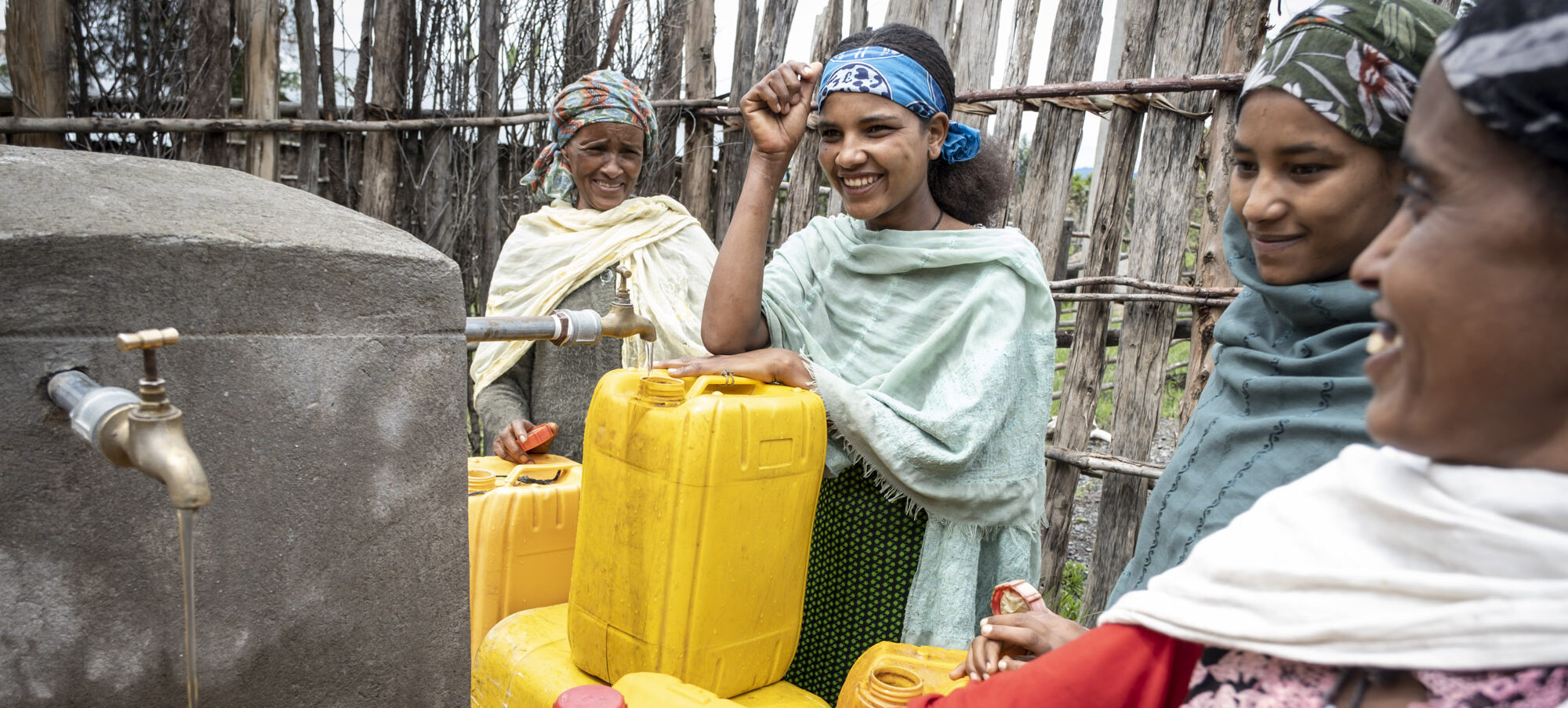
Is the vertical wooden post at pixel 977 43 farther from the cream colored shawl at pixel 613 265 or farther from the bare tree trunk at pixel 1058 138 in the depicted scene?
the cream colored shawl at pixel 613 265

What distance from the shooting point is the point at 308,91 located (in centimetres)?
385

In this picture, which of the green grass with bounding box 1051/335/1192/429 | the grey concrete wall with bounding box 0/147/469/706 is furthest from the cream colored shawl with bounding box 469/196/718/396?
the green grass with bounding box 1051/335/1192/429

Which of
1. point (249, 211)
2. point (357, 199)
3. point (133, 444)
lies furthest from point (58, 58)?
point (133, 444)

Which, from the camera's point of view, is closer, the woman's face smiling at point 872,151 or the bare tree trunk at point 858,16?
the woman's face smiling at point 872,151

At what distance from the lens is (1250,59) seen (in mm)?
2463

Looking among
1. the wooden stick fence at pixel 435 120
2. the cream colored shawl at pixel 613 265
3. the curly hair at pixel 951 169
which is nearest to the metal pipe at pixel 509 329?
the curly hair at pixel 951 169

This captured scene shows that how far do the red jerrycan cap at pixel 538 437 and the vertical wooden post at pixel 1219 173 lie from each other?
1.72m

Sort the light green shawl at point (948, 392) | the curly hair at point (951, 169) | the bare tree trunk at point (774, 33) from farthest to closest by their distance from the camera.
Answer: the bare tree trunk at point (774, 33)
the curly hair at point (951, 169)
the light green shawl at point (948, 392)

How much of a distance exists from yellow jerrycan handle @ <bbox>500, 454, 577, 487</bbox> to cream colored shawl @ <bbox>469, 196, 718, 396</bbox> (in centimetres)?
45

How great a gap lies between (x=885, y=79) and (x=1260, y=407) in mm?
995

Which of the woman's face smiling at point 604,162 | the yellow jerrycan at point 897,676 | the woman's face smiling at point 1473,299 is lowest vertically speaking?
the yellow jerrycan at point 897,676

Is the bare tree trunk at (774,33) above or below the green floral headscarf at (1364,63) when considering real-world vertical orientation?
above

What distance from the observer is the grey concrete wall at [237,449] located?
1.14 meters

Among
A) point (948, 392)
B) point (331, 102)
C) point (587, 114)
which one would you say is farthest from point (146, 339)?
point (331, 102)
